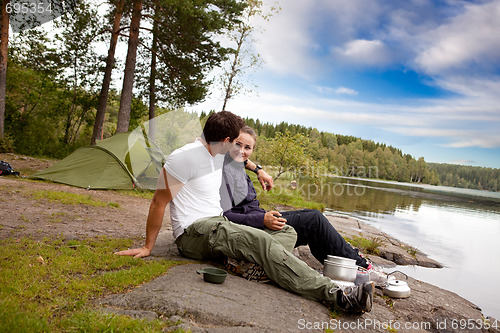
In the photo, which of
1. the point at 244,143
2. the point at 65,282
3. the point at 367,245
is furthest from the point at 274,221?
the point at 367,245

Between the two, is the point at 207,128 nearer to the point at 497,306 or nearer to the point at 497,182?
the point at 497,306

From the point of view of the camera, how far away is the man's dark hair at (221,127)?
3.42 meters

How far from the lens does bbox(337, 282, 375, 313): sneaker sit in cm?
267

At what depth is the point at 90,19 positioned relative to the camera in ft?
47.4

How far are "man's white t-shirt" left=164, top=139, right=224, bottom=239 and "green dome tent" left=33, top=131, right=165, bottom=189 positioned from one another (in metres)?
6.83

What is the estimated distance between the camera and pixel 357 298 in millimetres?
2715

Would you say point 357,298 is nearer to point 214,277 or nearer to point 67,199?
point 214,277

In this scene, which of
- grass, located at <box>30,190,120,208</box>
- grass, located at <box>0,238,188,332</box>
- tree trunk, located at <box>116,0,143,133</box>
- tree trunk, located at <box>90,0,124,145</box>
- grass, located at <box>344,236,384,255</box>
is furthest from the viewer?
tree trunk, located at <box>90,0,124,145</box>

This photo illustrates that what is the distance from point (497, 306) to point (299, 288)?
4801 mm

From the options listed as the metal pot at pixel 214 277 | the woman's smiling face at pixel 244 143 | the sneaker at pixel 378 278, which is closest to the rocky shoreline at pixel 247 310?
the metal pot at pixel 214 277

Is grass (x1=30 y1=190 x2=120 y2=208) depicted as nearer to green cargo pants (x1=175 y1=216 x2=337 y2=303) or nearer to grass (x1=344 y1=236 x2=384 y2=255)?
green cargo pants (x1=175 y1=216 x2=337 y2=303)

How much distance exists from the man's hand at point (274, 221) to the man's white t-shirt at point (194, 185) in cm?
54

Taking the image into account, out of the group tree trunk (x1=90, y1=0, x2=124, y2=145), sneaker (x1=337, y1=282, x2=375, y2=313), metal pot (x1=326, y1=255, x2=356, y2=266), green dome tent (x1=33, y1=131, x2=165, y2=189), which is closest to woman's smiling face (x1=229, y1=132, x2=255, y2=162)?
metal pot (x1=326, y1=255, x2=356, y2=266)

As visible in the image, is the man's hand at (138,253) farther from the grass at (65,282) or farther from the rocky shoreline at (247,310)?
the rocky shoreline at (247,310)
